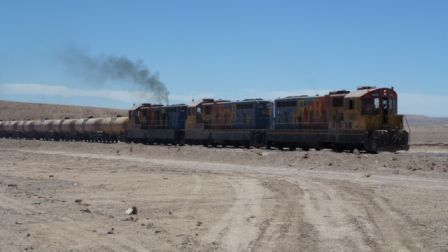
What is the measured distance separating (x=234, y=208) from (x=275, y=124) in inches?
939

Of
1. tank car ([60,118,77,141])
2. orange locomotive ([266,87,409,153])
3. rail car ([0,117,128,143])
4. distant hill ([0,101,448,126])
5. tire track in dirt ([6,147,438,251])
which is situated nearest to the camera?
tire track in dirt ([6,147,438,251])

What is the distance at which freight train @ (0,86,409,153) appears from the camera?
3045 cm

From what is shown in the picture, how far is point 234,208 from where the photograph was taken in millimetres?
13312

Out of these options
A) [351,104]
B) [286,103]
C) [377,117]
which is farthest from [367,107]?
[286,103]

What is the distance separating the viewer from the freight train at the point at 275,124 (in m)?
30.5

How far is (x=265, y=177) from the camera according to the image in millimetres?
21109

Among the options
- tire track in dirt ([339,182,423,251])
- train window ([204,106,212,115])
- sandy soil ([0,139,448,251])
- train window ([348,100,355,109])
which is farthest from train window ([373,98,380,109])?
tire track in dirt ([339,182,423,251])

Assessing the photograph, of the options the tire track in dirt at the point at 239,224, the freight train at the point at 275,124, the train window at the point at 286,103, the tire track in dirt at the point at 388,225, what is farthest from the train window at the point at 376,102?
the tire track in dirt at the point at 239,224

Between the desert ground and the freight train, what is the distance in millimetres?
5589

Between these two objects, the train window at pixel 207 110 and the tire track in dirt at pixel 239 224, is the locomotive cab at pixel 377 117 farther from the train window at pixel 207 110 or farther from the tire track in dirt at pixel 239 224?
the tire track in dirt at pixel 239 224

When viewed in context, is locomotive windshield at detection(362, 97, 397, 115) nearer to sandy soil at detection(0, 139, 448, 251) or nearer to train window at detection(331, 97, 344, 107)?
train window at detection(331, 97, 344, 107)

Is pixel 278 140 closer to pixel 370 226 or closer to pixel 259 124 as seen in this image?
pixel 259 124

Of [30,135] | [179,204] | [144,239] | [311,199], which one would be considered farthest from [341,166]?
[30,135]

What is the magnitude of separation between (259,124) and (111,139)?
21.7 meters
